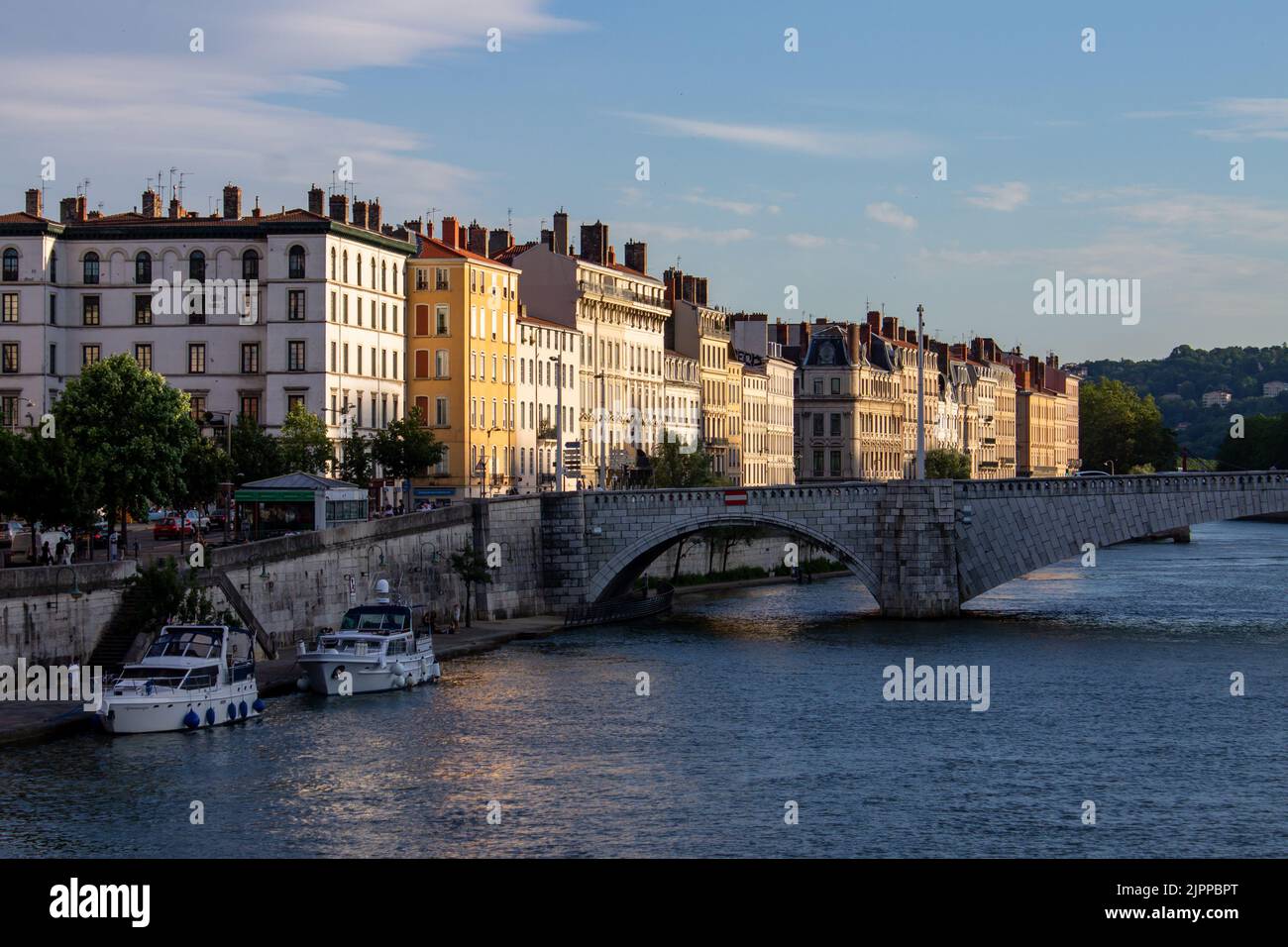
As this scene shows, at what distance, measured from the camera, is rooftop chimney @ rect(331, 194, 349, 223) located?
104m

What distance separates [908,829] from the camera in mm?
43250

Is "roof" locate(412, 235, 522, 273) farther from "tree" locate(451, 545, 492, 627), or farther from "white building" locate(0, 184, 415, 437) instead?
"tree" locate(451, 545, 492, 627)

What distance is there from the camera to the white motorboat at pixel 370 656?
62906 millimetres

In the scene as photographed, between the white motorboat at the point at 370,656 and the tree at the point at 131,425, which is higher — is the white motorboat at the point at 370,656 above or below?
below

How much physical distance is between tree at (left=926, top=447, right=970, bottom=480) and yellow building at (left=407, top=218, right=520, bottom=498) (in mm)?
70478

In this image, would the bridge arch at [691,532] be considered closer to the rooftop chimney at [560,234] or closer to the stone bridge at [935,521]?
the stone bridge at [935,521]

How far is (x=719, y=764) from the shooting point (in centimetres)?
5081

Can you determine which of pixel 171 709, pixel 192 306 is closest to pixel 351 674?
pixel 171 709

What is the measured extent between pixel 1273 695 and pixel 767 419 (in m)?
104

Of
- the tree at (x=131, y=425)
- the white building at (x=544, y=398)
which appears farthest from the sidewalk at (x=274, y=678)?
the white building at (x=544, y=398)

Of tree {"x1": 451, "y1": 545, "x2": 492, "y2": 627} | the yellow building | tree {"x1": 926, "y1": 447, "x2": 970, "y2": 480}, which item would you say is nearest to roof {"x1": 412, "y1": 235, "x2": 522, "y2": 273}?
the yellow building

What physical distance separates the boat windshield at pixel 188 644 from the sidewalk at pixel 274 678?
8.76 feet
